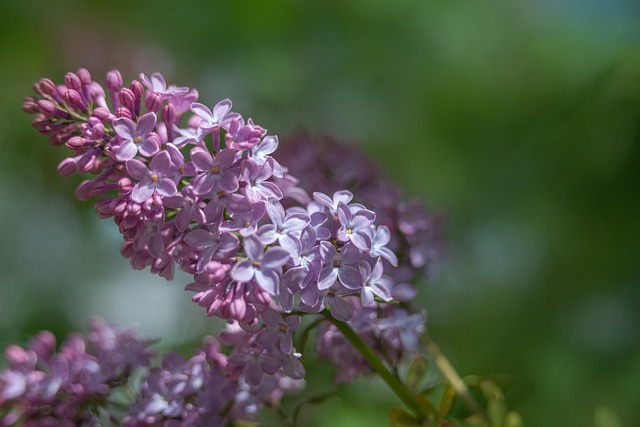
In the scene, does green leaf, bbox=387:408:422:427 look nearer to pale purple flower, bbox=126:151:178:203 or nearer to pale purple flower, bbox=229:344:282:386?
pale purple flower, bbox=229:344:282:386

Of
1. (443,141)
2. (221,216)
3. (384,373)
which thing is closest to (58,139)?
(221,216)

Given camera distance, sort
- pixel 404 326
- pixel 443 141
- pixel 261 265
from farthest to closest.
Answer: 1. pixel 443 141
2. pixel 404 326
3. pixel 261 265

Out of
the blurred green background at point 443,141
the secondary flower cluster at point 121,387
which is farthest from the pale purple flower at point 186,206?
the blurred green background at point 443,141

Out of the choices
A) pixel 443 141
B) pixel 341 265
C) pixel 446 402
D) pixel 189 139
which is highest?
pixel 443 141

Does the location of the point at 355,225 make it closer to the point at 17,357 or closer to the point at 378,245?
the point at 378,245

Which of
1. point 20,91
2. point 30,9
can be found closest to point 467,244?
point 20,91

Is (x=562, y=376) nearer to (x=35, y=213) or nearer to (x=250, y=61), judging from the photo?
(x=250, y=61)

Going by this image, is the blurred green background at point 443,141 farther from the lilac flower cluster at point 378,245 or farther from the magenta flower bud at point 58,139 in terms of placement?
the magenta flower bud at point 58,139

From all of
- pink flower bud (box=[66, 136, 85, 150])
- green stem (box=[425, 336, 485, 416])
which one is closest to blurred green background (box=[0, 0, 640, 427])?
green stem (box=[425, 336, 485, 416])
